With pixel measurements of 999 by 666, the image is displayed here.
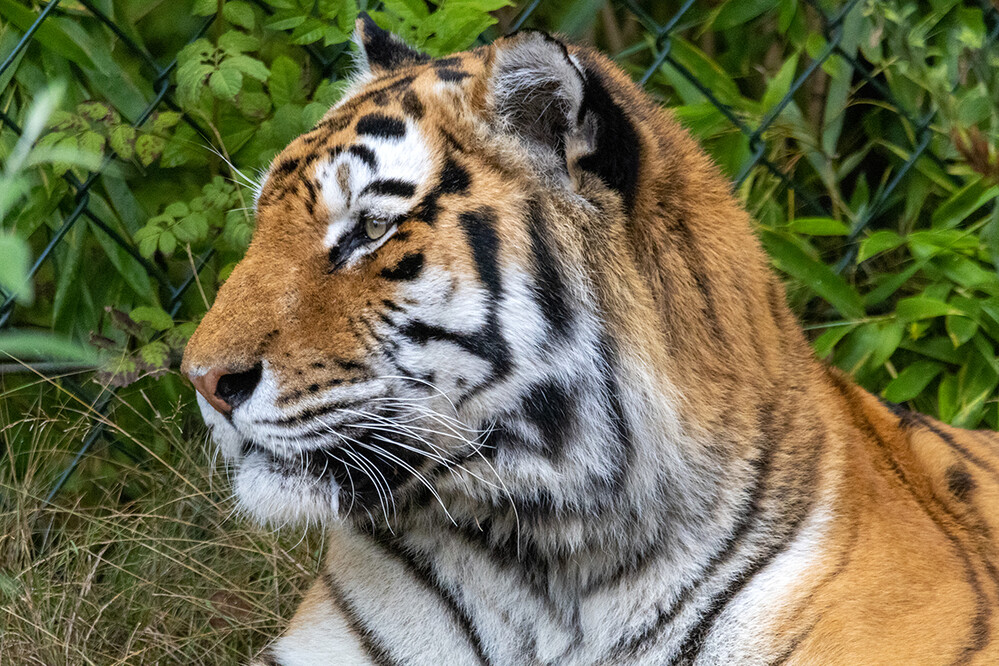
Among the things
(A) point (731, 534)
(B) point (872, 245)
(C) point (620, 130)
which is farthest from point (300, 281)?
(B) point (872, 245)

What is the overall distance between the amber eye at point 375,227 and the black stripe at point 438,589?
403mm

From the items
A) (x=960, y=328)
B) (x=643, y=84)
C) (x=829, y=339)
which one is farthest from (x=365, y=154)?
(x=960, y=328)

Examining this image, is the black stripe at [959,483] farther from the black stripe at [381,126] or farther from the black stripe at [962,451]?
the black stripe at [381,126]

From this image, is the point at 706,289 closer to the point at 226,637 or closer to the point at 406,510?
the point at 406,510

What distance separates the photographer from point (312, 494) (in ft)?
3.91

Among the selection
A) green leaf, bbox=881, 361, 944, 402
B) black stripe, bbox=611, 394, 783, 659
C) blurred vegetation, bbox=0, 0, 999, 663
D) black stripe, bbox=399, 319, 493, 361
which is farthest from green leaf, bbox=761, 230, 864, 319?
black stripe, bbox=399, 319, 493, 361

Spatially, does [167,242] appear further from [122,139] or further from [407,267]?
[407,267]

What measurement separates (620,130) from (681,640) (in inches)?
22.4

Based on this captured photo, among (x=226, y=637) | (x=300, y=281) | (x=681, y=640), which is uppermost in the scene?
(x=300, y=281)

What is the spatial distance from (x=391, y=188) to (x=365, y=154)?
0.06m

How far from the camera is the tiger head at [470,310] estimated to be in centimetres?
112

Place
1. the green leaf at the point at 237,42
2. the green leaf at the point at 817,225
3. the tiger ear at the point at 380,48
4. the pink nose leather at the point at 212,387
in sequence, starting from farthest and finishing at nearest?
1. the green leaf at the point at 817,225
2. the green leaf at the point at 237,42
3. the tiger ear at the point at 380,48
4. the pink nose leather at the point at 212,387

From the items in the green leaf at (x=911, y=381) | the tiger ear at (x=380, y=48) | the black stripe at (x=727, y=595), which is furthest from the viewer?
the green leaf at (x=911, y=381)

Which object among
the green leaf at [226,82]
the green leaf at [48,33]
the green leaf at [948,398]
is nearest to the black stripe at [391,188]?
the green leaf at [226,82]
